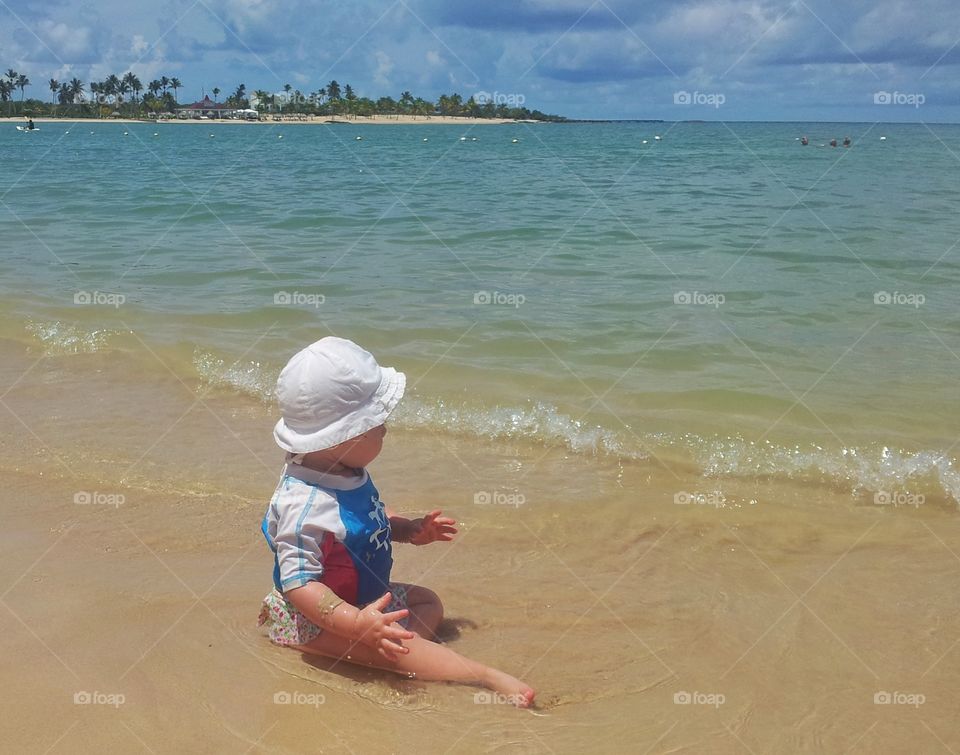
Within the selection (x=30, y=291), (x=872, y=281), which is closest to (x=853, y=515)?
(x=872, y=281)

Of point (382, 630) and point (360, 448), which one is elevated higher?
point (360, 448)

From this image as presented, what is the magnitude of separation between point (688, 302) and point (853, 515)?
14.1 ft

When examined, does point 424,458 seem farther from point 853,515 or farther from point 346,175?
point 346,175

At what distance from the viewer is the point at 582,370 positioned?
657 cm

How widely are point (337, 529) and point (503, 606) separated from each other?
0.95 metres
